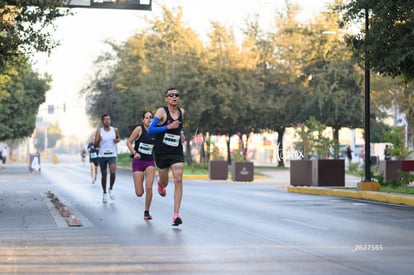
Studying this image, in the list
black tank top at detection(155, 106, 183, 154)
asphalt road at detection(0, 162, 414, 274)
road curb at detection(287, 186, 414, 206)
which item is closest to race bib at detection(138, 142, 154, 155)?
asphalt road at detection(0, 162, 414, 274)

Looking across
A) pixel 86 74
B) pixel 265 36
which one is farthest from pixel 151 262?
pixel 86 74

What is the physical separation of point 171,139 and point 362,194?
9897mm

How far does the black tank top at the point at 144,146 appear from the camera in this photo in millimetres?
15805

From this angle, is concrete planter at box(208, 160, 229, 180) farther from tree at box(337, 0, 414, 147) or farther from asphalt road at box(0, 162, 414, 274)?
asphalt road at box(0, 162, 414, 274)

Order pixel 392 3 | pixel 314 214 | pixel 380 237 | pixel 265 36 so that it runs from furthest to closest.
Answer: pixel 265 36
pixel 392 3
pixel 314 214
pixel 380 237

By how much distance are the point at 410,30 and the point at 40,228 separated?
11.6 meters

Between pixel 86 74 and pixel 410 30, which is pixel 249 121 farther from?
pixel 410 30

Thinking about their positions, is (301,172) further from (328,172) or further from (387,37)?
(387,37)

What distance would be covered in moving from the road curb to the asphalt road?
1358 mm

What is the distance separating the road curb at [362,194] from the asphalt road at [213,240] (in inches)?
53.5

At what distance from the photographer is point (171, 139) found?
13625mm

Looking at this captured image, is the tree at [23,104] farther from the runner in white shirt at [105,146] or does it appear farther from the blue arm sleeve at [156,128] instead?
the blue arm sleeve at [156,128]

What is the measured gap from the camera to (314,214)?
53.5 ft

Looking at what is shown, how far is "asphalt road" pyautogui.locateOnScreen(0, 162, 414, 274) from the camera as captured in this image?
9125mm
